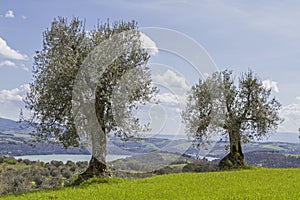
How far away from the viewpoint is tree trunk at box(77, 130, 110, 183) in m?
24.4

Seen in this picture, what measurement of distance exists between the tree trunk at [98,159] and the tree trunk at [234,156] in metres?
16.9

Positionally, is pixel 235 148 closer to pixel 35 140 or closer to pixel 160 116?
pixel 160 116

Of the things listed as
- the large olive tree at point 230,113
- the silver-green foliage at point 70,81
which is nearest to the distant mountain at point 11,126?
the silver-green foliage at point 70,81

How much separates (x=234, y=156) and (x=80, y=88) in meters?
21.1

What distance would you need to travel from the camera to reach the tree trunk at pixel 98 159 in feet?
80.2

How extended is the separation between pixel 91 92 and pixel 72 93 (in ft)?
3.60

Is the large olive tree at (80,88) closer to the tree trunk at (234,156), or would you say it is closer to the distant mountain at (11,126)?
the distant mountain at (11,126)

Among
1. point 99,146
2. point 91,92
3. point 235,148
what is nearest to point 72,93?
point 91,92

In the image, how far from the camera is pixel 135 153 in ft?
86.5

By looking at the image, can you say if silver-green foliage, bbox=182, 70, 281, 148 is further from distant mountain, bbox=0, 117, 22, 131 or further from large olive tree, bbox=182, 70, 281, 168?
distant mountain, bbox=0, 117, 22, 131

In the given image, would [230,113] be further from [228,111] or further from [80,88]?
[80,88]

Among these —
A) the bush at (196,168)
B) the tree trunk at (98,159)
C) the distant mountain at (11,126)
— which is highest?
the distant mountain at (11,126)

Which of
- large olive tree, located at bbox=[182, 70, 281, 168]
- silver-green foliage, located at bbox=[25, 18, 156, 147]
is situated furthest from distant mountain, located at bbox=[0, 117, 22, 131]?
large olive tree, located at bbox=[182, 70, 281, 168]

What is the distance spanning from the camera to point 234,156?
3925 cm
